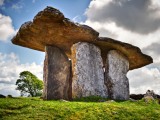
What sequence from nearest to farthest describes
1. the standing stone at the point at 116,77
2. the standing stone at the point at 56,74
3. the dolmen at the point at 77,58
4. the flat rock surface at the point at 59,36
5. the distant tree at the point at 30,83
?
the flat rock surface at the point at 59,36, the dolmen at the point at 77,58, the standing stone at the point at 56,74, the standing stone at the point at 116,77, the distant tree at the point at 30,83

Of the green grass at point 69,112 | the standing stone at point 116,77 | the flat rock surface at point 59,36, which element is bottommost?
the green grass at point 69,112

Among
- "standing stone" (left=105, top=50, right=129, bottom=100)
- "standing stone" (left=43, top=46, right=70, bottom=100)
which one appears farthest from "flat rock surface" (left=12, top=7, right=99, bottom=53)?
"standing stone" (left=105, top=50, right=129, bottom=100)

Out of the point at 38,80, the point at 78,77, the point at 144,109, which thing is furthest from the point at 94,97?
the point at 38,80

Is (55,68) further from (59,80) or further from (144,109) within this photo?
(144,109)

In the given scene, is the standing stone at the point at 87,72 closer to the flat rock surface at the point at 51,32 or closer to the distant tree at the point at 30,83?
the flat rock surface at the point at 51,32

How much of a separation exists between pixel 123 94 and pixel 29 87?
2207 centimetres

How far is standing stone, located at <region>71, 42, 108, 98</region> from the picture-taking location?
20.1 m

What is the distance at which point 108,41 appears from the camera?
2158 cm

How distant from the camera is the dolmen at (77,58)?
2008cm

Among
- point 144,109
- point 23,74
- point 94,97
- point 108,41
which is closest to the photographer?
point 144,109

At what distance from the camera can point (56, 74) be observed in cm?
2212

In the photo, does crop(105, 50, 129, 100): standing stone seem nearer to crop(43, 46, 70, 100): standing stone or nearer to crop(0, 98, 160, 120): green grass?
crop(43, 46, 70, 100): standing stone

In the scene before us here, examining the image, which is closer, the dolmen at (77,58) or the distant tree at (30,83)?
the dolmen at (77,58)

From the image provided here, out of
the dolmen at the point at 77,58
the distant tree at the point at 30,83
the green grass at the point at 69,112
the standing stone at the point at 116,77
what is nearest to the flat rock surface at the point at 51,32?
the dolmen at the point at 77,58
